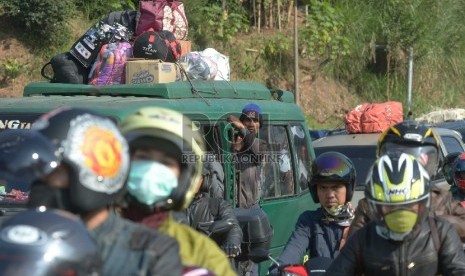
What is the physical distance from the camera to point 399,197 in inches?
182

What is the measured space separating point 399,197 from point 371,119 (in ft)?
25.2

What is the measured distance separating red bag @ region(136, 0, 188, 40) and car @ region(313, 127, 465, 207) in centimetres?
216

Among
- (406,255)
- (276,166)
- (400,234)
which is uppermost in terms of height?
(400,234)

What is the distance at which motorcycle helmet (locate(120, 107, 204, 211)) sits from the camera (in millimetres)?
3839

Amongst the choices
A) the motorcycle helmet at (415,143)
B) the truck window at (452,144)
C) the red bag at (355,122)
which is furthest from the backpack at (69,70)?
the motorcycle helmet at (415,143)

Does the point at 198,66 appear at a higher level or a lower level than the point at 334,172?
higher

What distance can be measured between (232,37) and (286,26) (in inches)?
84.3

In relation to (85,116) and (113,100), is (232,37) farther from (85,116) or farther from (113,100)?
(85,116)

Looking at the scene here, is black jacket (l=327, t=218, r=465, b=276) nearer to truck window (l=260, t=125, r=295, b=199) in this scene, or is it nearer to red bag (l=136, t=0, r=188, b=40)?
truck window (l=260, t=125, r=295, b=199)

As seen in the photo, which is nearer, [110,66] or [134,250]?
[134,250]

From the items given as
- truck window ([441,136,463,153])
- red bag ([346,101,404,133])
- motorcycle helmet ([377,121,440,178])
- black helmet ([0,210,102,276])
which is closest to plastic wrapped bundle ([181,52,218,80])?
red bag ([346,101,404,133])

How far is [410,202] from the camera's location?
461 cm

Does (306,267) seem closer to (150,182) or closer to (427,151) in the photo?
(427,151)

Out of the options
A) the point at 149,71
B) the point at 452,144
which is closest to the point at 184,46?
the point at 149,71
